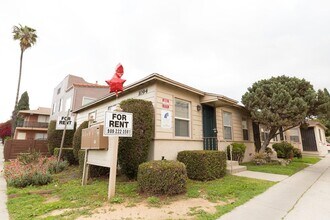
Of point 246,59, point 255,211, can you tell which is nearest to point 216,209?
point 255,211

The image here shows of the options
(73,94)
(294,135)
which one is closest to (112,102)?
(73,94)

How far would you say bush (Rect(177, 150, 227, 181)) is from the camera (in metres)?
6.23

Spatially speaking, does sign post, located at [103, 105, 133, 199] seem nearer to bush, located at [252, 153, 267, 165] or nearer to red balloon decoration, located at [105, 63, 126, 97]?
red balloon decoration, located at [105, 63, 126, 97]

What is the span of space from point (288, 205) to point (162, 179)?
2.86 metres

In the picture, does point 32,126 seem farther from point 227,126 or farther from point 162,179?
point 162,179

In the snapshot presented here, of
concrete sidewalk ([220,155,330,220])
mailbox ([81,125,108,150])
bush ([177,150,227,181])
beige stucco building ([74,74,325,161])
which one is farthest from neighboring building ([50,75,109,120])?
concrete sidewalk ([220,155,330,220])

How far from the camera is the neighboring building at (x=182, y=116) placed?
22.3 ft

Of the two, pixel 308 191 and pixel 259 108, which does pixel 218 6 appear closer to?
pixel 259 108

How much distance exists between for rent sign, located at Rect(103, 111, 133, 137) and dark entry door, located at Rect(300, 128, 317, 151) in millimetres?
22258

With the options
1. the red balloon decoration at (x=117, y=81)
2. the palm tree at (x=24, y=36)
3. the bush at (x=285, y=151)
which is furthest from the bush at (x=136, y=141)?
the palm tree at (x=24, y=36)

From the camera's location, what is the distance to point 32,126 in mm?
27766

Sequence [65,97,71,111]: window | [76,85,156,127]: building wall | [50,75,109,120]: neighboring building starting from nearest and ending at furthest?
[76,85,156,127]: building wall < [50,75,109,120]: neighboring building < [65,97,71,111]: window

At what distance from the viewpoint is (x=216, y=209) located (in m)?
3.63

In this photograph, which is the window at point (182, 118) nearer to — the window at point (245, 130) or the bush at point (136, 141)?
the bush at point (136, 141)
